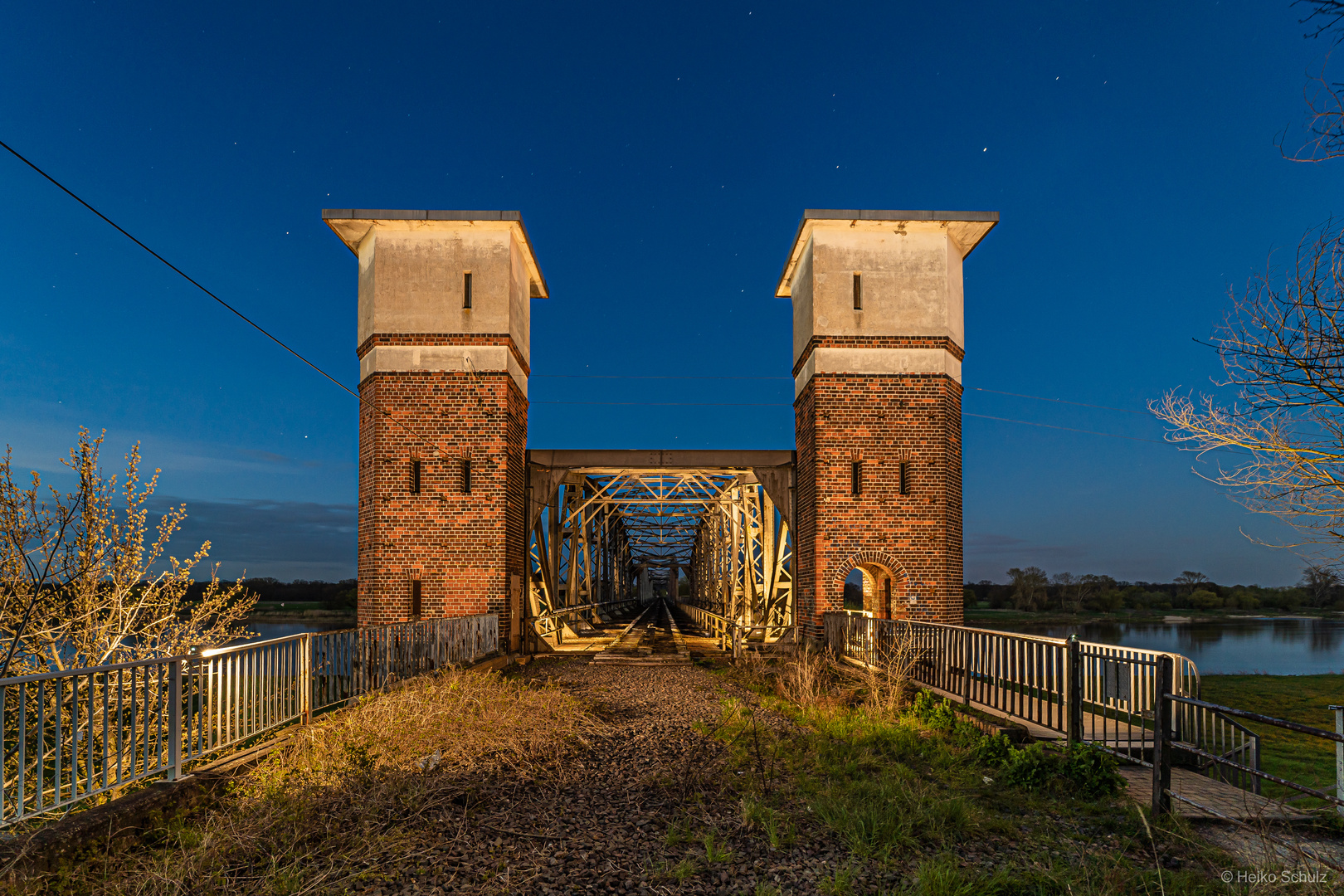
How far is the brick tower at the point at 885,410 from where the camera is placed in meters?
15.7

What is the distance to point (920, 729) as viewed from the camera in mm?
7969

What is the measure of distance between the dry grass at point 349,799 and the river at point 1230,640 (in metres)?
48.0

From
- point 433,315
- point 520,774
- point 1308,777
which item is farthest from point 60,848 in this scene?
point 1308,777

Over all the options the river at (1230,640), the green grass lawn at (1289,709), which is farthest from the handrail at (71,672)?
the river at (1230,640)

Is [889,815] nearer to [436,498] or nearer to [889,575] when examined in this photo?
[889,575]

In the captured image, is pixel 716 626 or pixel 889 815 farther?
pixel 716 626

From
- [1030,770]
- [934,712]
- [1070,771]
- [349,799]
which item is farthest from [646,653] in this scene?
[349,799]

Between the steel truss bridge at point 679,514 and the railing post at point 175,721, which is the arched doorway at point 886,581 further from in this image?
the railing post at point 175,721

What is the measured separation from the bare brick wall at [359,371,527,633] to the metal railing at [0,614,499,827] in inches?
146

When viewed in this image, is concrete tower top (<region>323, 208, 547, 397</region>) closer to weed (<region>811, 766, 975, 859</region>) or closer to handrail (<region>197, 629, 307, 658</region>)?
handrail (<region>197, 629, 307, 658</region>)

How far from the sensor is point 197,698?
7.32 metres

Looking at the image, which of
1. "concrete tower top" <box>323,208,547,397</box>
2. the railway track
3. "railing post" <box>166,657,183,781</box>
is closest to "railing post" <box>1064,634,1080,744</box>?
"railing post" <box>166,657,183,781</box>

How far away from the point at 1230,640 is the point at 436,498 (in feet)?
260

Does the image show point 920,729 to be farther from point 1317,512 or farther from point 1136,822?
point 1317,512
